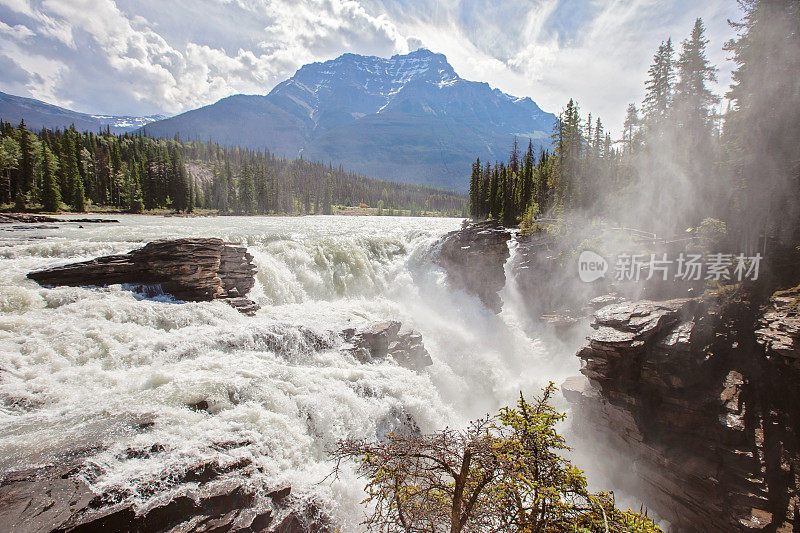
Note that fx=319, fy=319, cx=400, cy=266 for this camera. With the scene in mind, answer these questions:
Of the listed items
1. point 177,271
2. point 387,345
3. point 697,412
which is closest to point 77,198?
point 177,271

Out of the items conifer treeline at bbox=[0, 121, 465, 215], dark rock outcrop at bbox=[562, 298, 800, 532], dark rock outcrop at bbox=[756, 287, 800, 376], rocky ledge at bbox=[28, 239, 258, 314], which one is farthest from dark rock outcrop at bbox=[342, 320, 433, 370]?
conifer treeline at bbox=[0, 121, 465, 215]

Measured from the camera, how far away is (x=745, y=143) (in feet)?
57.9

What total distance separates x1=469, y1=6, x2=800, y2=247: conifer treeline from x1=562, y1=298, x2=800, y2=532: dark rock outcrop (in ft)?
22.3

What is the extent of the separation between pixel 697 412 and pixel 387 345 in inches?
469

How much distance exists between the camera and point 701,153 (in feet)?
80.1

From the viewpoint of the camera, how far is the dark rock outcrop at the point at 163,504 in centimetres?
486

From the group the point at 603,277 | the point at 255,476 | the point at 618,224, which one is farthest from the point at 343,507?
the point at 618,224

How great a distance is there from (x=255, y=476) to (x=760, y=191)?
25.2 meters

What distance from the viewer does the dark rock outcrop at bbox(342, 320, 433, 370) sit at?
13891mm

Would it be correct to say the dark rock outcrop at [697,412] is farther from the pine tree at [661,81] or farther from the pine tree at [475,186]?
the pine tree at [475,186]

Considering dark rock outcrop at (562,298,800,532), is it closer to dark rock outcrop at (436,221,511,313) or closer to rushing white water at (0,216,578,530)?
rushing white water at (0,216,578,530)

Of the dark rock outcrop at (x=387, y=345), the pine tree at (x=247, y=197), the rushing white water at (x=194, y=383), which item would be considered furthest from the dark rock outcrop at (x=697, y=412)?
the pine tree at (x=247, y=197)

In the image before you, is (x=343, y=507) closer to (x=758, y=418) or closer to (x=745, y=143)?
(x=758, y=418)

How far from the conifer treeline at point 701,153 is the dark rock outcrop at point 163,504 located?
22.0 m
